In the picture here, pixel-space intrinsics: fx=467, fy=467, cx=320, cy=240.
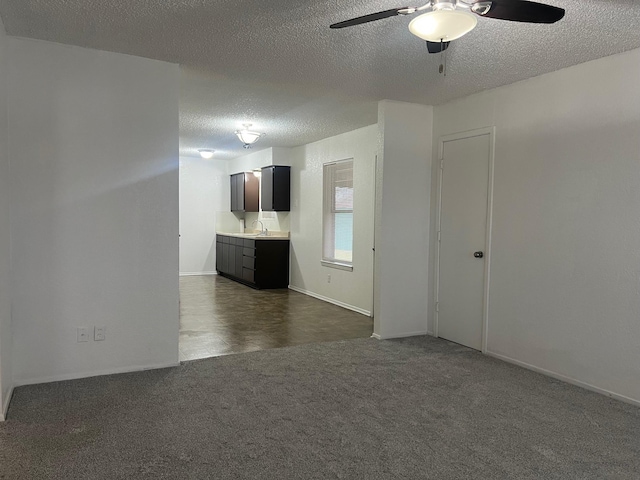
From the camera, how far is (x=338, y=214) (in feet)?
22.7

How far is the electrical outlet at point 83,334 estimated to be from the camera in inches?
136

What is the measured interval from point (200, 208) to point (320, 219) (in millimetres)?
3632

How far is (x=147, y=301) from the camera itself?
12.1 ft

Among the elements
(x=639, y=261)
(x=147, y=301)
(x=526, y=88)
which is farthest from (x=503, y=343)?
(x=147, y=301)

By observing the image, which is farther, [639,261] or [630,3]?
[639,261]

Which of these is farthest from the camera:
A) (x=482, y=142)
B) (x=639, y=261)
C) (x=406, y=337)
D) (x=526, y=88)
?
(x=406, y=337)

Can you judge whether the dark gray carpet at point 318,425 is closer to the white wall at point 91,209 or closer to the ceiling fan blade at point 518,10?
the white wall at point 91,209

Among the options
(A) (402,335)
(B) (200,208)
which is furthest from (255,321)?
(B) (200,208)

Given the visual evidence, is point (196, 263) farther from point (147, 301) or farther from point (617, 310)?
point (617, 310)

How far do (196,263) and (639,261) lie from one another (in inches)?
320

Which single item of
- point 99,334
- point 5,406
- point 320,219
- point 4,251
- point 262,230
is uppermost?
point 320,219

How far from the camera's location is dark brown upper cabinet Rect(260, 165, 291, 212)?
795cm

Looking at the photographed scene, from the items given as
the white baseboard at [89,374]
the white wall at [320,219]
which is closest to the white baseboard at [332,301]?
the white wall at [320,219]

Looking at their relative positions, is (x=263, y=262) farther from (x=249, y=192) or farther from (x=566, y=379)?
(x=566, y=379)
